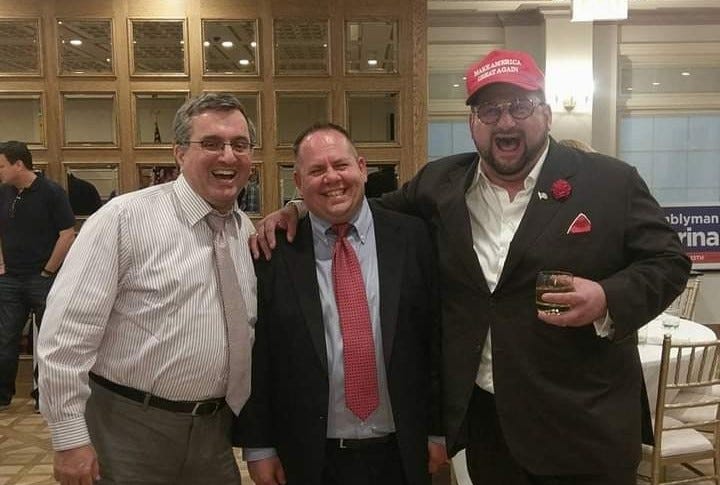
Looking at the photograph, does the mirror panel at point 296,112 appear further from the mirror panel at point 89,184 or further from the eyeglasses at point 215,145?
the eyeglasses at point 215,145

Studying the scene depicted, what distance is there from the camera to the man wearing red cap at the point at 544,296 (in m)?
1.49

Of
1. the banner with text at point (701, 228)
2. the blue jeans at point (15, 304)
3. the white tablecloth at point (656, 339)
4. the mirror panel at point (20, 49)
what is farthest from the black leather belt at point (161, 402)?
the banner with text at point (701, 228)

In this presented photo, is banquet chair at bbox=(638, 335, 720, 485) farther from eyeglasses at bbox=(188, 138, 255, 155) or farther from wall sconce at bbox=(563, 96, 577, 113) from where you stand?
wall sconce at bbox=(563, 96, 577, 113)

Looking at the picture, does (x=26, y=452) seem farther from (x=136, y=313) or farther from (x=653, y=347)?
(x=653, y=347)

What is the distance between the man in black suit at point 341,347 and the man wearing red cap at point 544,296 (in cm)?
9

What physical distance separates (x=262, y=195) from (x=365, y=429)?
3298mm

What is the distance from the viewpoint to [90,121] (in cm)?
470

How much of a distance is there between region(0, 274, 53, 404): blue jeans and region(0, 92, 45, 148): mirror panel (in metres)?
1.05

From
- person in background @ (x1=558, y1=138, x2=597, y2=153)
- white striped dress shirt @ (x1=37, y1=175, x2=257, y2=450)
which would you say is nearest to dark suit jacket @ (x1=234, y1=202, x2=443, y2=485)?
white striped dress shirt @ (x1=37, y1=175, x2=257, y2=450)

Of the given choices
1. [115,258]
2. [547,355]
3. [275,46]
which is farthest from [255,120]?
[547,355]

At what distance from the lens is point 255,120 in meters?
4.72

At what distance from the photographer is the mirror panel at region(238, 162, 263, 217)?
4.73 m

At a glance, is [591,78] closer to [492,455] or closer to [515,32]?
[515,32]

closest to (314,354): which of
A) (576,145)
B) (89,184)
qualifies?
(576,145)
